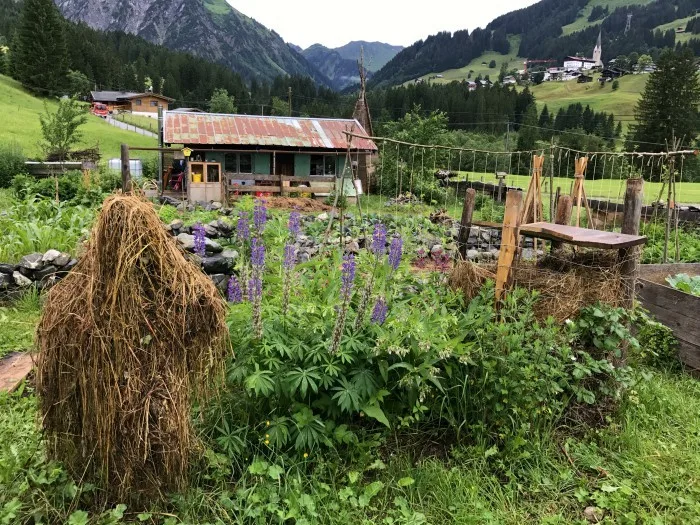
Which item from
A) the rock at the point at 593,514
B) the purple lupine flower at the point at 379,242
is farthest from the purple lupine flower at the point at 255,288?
the rock at the point at 593,514

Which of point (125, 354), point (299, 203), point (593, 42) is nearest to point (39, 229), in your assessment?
point (125, 354)

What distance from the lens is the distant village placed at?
115 meters

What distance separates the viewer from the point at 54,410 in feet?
8.16

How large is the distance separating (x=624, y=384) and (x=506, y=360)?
3.47 feet

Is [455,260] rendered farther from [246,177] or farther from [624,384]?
[246,177]

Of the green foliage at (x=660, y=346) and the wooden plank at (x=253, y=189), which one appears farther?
the wooden plank at (x=253, y=189)

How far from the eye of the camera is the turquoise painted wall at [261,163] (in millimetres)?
23556

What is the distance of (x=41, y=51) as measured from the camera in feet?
190

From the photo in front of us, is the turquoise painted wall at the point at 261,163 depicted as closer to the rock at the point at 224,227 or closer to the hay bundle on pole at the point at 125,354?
the rock at the point at 224,227

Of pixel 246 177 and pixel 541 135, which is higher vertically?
pixel 541 135

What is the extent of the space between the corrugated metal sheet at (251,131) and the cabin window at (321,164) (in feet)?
4.25

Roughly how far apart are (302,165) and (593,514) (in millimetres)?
22929

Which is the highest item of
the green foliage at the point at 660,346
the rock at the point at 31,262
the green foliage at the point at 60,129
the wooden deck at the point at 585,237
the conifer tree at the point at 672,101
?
the conifer tree at the point at 672,101

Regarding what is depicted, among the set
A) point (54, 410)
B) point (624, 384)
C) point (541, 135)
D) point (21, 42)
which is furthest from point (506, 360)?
point (21, 42)
